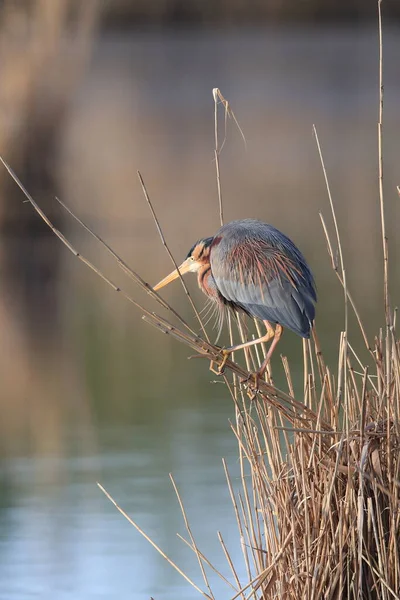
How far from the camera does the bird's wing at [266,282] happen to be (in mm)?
2320

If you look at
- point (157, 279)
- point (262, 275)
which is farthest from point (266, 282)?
point (157, 279)

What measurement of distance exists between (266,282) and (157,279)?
4990 millimetres

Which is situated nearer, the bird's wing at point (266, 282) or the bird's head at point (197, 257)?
the bird's wing at point (266, 282)

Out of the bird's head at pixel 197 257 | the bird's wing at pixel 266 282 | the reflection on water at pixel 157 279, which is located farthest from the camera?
the reflection on water at pixel 157 279

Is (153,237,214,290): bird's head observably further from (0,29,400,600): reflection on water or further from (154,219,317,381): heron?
(0,29,400,600): reflection on water

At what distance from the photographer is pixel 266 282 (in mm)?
2389

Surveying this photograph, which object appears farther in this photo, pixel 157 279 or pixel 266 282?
pixel 157 279

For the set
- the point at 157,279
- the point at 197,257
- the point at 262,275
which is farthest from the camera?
the point at 157,279

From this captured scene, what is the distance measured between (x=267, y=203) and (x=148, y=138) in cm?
437

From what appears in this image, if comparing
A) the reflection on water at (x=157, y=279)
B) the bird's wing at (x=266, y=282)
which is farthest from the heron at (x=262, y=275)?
the reflection on water at (x=157, y=279)

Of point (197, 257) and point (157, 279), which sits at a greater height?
point (197, 257)

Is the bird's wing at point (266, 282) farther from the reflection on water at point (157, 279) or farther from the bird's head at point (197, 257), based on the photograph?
the reflection on water at point (157, 279)

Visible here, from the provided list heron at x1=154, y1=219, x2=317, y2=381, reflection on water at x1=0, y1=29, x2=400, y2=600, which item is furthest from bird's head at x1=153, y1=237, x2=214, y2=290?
reflection on water at x1=0, y1=29, x2=400, y2=600

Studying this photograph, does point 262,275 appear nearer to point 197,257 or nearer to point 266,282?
point 266,282
